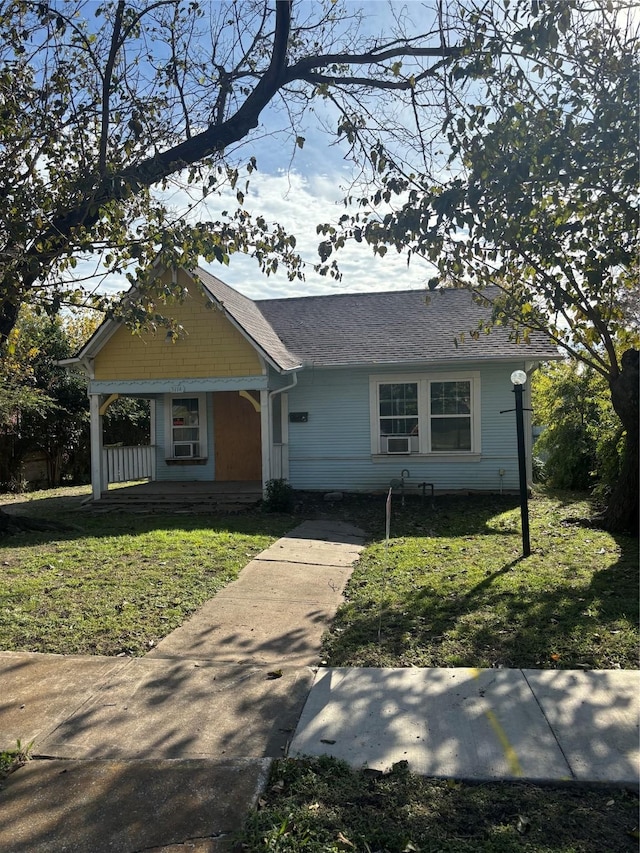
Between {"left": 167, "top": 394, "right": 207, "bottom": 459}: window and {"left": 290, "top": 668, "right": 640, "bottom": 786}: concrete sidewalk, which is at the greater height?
{"left": 167, "top": 394, "right": 207, "bottom": 459}: window

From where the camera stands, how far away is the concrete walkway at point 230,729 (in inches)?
114

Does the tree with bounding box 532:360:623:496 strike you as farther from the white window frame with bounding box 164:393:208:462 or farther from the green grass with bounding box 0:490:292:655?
the white window frame with bounding box 164:393:208:462

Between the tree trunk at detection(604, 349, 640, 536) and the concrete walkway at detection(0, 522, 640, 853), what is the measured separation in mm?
5788

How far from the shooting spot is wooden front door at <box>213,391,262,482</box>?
16.3 m

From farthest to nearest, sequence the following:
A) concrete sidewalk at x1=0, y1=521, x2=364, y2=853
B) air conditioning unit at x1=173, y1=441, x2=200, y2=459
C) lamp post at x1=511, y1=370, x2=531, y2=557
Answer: air conditioning unit at x1=173, y1=441, x2=200, y2=459 → lamp post at x1=511, y1=370, x2=531, y2=557 → concrete sidewalk at x1=0, y1=521, x2=364, y2=853

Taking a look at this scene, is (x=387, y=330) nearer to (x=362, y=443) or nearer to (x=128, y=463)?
(x=362, y=443)

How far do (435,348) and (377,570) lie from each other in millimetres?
7617

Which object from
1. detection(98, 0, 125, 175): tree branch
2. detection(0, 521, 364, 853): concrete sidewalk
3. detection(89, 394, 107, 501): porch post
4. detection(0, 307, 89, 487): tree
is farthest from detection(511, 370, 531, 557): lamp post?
detection(0, 307, 89, 487): tree

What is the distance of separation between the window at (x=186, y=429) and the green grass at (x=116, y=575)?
4.26 meters

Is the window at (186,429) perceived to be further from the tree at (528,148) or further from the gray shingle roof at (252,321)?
the tree at (528,148)

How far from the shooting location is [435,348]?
1404cm

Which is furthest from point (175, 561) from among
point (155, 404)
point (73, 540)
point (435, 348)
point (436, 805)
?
point (155, 404)

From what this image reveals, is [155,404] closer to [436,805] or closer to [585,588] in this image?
[585,588]

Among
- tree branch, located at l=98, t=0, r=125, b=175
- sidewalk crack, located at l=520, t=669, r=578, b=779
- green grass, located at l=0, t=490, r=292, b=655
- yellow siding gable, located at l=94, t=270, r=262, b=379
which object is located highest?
tree branch, located at l=98, t=0, r=125, b=175
